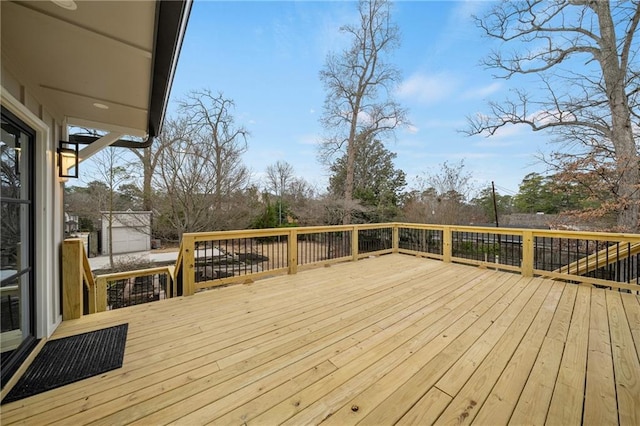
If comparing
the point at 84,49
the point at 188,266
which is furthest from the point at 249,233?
the point at 84,49

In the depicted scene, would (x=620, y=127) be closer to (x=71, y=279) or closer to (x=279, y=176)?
(x=71, y=279)

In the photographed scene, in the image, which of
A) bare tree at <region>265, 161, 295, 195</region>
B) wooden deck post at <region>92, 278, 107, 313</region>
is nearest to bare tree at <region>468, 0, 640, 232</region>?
wooden deck post at <region>92, 278, 107, 313</region>

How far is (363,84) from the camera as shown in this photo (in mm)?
10062

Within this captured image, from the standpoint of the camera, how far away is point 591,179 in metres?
6.04

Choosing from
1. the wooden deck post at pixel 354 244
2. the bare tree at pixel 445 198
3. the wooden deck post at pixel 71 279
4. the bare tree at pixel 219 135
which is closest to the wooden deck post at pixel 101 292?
the wooden deck post at pixel 71 279

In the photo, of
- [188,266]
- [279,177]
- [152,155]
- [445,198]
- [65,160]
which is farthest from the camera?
[279,177]

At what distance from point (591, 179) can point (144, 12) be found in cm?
900

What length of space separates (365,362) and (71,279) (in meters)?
3.04

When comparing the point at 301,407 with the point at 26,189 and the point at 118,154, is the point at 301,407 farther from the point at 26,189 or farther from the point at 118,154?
the point at 118,154

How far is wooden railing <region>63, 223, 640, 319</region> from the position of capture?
3.27 meters

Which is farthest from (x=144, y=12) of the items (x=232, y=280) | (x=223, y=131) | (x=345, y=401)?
(x=223, y=131)

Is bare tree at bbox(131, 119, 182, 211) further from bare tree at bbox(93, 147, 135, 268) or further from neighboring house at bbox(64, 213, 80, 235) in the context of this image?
neighboring house at bbox(64, 213, 80, 235)

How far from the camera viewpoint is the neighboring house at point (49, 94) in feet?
4.50

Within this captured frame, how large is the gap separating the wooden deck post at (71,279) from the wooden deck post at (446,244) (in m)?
5.85
